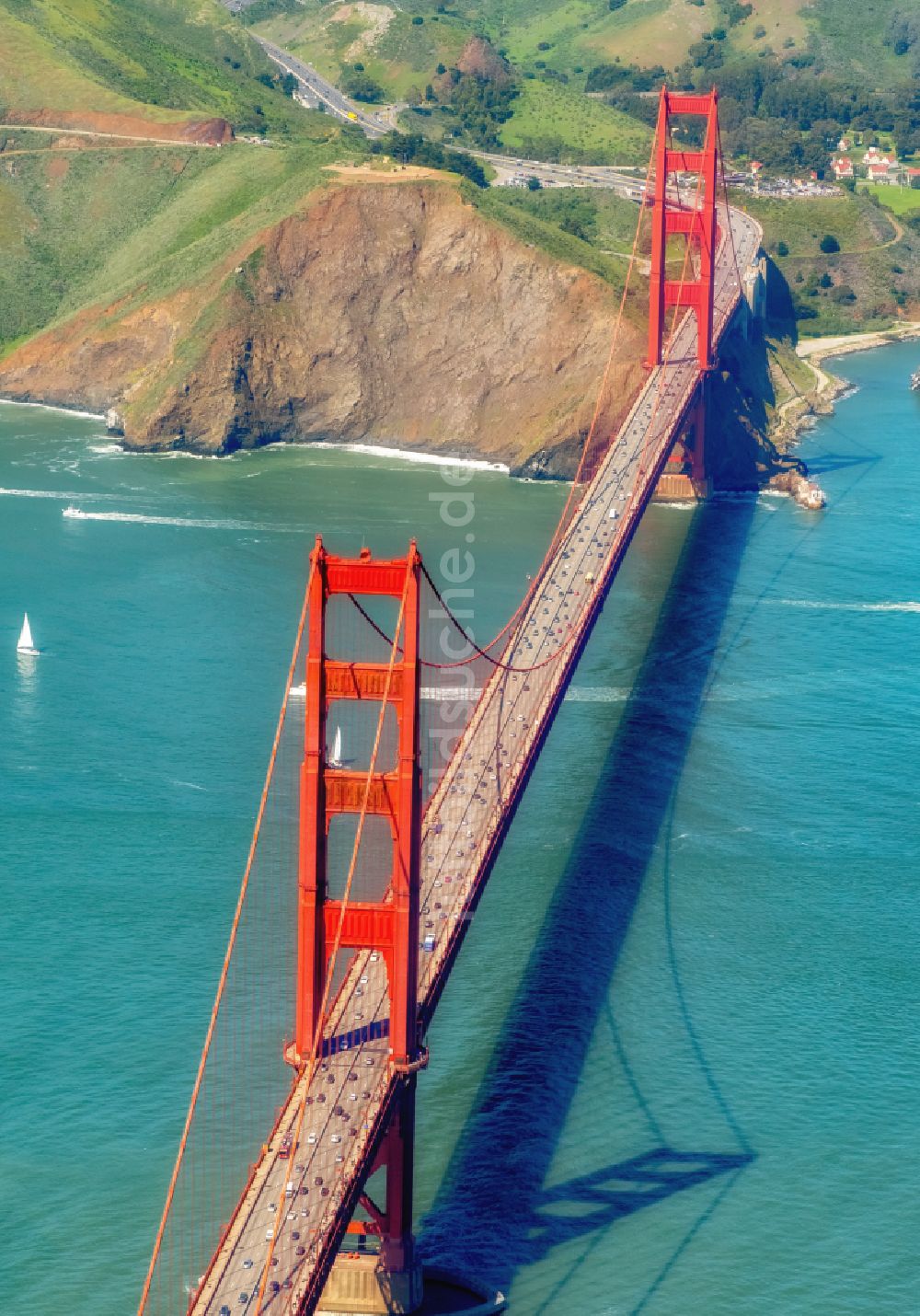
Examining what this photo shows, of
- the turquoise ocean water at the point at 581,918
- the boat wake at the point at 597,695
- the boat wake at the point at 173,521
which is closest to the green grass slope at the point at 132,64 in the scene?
the boat wake at the point at 173,521

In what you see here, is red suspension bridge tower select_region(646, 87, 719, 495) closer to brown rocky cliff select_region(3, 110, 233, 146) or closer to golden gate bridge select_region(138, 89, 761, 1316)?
golden gate bridge select_region(138, 89, 761, 1316)

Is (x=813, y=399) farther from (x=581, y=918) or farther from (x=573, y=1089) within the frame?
(x=573, y=1089)

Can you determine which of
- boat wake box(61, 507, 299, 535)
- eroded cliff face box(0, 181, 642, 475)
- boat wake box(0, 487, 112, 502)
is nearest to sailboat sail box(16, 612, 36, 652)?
boat wake box(61, 507, 299, 535)

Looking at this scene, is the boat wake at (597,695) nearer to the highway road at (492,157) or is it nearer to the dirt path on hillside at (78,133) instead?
the highway road at (492,157)

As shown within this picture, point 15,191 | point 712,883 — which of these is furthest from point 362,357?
point 712,883

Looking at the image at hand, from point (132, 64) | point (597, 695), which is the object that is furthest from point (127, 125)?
point (597, 695)
